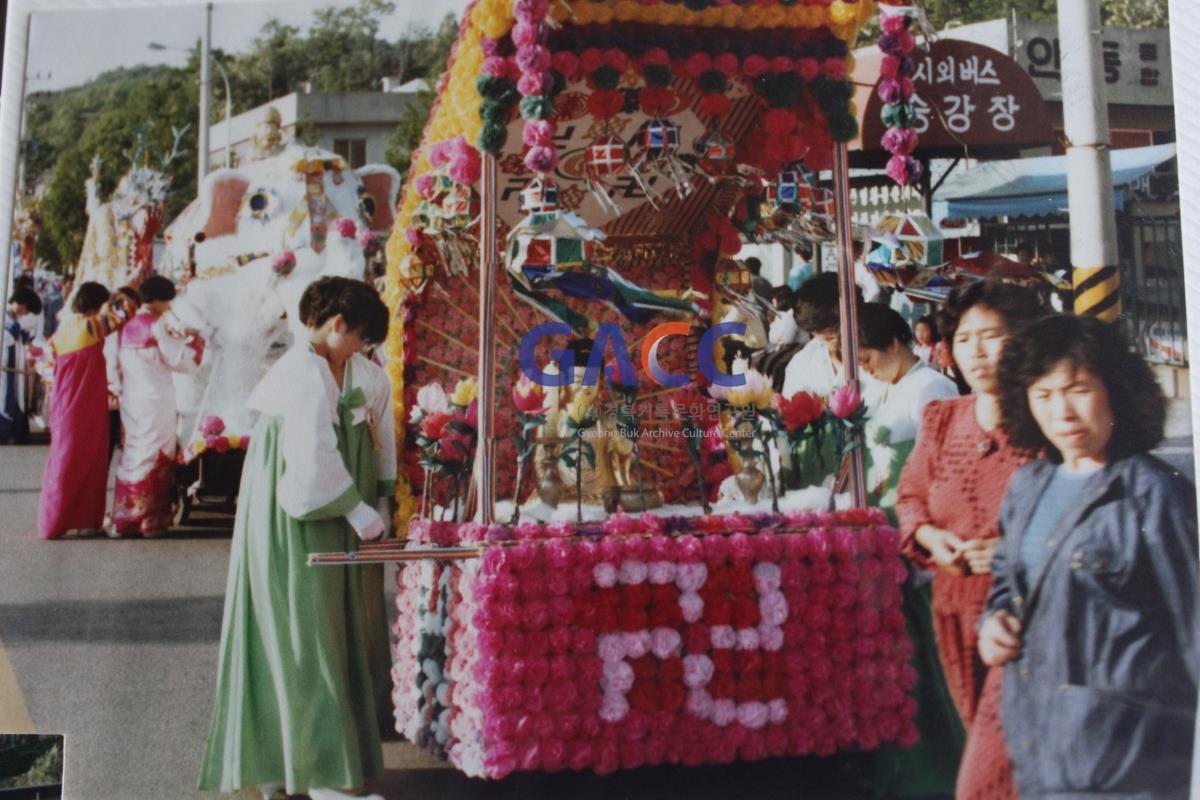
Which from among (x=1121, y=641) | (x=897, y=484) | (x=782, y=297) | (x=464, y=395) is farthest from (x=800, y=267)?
(x=1121, y=641)

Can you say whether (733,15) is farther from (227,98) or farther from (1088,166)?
(227,98)

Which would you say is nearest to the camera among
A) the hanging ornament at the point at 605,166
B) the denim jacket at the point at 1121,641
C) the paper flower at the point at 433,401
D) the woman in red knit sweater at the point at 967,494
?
the denim jacket at the point at 1121,641

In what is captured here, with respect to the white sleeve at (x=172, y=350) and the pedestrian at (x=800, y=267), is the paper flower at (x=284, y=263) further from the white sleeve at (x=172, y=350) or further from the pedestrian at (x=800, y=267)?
the pedestrian at (x=800, y=267)

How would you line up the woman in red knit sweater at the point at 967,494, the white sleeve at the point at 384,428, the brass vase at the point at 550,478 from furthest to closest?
1. the brass vase at the point at 550,478
2. the white sleeve at the point at 384,428
3. the woman in red knit sweater at the point at 967,494

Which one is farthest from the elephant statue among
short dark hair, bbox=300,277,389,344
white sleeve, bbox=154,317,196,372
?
short dark hair, bbox=300,277,389,344

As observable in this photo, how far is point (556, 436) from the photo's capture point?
4.46 m

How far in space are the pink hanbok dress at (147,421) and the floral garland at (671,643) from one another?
1.17 m

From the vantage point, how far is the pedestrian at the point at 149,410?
15.2 ft

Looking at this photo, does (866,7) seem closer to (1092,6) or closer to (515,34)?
(1092,6)

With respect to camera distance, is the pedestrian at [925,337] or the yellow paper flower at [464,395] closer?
the pedestrian at [925,337]

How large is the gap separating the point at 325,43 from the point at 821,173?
1.66 meters

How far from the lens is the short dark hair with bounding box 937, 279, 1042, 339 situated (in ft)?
13.3

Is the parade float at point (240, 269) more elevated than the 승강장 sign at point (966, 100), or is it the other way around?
the 승강장 sign at point (966, 100)

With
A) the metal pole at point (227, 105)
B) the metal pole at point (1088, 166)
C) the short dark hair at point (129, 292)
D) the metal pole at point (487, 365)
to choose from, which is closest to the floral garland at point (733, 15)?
the metal pole at point (487, 365)
